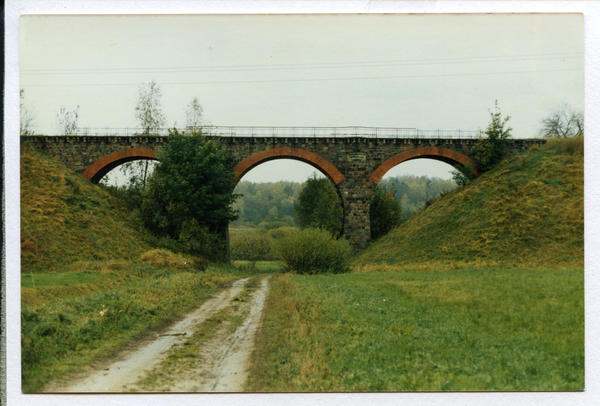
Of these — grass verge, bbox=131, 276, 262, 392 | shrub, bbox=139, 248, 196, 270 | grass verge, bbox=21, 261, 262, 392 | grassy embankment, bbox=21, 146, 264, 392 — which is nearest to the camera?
grass verge, bbox=131, 276, 262, 392

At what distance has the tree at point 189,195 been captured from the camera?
24109 mm

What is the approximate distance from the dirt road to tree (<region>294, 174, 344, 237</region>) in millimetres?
31167

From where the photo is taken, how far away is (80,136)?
27484mm

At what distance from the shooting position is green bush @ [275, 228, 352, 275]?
71.4 feet

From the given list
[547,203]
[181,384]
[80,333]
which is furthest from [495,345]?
[547,203]

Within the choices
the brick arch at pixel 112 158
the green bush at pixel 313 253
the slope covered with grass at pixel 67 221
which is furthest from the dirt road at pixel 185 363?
the brick arch at pixel 112 158

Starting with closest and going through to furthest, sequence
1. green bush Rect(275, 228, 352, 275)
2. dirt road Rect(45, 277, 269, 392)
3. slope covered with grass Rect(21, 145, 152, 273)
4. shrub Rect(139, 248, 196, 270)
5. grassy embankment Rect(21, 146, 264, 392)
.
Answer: dirt road Rect(45, 277, 269, 392)
grassy embankment Rect(21, 146, 264, 392)
slope covered with grass Rect(21, 145, 152, 273)
shrub Rect(139, 248, 196, 270)
green bush Rect(275, 228, 352, 275)

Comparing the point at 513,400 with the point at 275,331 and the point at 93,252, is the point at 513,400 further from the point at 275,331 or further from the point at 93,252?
the point at 93,252

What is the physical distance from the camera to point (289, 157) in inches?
1137

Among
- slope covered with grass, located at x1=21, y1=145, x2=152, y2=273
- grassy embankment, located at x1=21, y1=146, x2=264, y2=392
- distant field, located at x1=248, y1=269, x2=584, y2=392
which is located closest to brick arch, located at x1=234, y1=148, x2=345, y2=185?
grassy embankment, located at x1=21, y1=146, x2=264, y2=392

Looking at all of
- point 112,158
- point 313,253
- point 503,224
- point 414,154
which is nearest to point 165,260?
point 313,253

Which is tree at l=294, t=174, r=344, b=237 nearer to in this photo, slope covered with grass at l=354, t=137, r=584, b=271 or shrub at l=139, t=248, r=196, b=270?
slope covered with grass at l=354, t=137, r=584, b=271

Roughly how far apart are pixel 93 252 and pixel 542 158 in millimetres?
24736

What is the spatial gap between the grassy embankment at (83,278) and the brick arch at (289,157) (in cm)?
706
